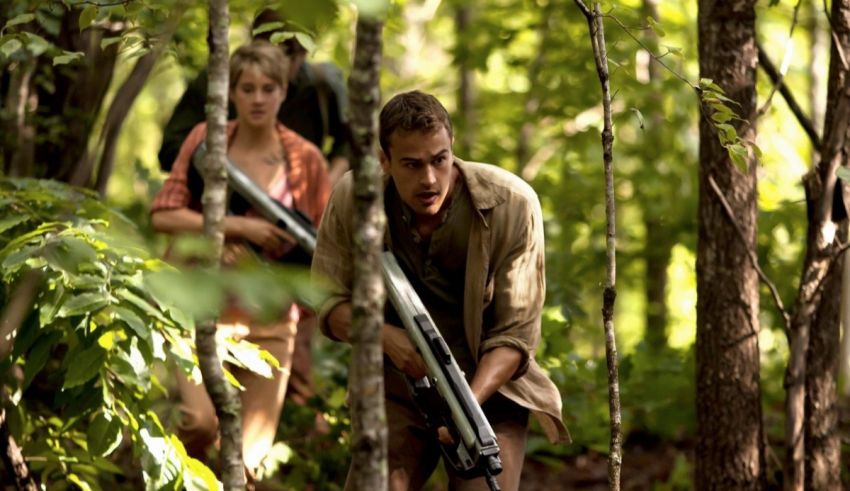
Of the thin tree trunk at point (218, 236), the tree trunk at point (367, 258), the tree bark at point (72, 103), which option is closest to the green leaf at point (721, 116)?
the thin tree trunk at point (218, 236)

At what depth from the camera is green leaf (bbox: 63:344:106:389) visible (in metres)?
3.98

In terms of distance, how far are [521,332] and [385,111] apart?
0.81m

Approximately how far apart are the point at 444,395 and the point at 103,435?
1194 mm

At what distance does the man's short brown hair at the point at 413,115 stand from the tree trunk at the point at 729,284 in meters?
1.51

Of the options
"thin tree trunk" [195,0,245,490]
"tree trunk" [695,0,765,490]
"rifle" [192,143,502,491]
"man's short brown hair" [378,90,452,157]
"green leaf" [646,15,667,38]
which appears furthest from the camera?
"tree trunk" [695,0,765,490]

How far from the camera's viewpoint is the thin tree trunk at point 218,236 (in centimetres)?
314

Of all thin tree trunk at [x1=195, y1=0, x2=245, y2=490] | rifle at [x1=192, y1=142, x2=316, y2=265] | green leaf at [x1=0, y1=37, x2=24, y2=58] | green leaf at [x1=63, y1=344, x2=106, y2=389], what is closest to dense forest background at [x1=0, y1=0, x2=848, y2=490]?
green leaf at [x1=0, y1=37, x2=24, y2=58]

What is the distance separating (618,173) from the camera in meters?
8.49

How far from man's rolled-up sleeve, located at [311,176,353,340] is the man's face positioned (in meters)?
0.30

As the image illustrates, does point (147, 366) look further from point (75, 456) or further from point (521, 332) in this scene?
point (521, 332)

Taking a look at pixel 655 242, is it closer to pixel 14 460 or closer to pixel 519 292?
pixel 519 292

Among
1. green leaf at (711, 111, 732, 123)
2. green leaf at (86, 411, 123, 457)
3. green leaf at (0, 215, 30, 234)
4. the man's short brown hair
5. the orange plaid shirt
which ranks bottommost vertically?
green leaf at (86, 411, 123, 457)

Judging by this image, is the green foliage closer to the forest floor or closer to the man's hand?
the man's hand

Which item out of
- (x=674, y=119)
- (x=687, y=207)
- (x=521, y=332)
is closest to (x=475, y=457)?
(x=521, y=332)
